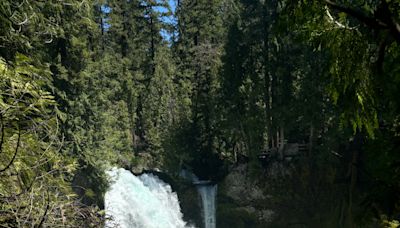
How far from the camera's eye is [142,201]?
22750 millimetres

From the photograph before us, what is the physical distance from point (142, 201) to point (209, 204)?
13.7ft

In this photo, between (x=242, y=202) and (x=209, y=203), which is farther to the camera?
(x=209, y=203)

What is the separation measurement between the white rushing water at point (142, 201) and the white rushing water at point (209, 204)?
1.48 m

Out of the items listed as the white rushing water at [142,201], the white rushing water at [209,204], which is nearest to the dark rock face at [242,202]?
the white rushing water at [209,204]

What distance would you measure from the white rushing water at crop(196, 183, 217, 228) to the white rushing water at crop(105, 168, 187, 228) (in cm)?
148

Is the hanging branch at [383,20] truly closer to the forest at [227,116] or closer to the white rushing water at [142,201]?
the forest at [227,116]

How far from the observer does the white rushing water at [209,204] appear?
79.2 ft

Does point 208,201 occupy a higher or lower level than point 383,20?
lower

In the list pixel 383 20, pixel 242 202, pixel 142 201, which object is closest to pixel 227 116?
pixel 242 202

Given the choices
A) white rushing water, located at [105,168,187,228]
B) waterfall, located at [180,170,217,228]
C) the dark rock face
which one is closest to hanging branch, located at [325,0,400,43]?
white rushing water, located at [105,168,187,228]

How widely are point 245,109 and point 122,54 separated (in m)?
15.2

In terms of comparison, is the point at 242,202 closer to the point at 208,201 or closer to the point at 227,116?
the point at 208,201

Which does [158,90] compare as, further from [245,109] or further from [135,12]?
[245,109]

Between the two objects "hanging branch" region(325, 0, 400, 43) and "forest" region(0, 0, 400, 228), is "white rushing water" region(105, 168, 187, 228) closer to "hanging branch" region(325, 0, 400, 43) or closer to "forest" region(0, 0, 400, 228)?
"forest" region(0, 0, 400, 228)
